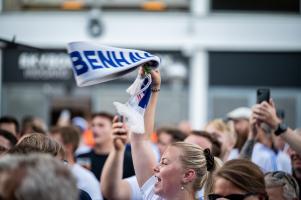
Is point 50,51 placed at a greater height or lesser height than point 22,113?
greater

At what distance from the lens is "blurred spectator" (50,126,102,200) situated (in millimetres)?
6148

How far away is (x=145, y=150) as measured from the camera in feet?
17.7

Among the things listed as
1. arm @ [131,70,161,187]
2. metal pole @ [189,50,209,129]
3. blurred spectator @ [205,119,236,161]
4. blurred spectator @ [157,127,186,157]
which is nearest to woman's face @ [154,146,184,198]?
arm @ [131,70,161,187]

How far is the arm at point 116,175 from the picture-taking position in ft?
18.7

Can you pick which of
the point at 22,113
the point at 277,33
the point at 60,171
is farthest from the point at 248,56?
the point at 60,171

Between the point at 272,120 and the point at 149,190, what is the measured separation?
1.00m

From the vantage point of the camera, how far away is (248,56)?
21797 mm

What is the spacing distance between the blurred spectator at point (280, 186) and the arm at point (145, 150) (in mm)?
756

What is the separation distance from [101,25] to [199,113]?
134 inches

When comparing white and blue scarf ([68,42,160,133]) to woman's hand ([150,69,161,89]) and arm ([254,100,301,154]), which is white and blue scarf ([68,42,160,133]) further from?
arm ([254,100,301,154])

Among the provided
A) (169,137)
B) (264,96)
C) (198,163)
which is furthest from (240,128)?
(198,163)

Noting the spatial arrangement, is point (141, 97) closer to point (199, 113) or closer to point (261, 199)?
point (261, 199)

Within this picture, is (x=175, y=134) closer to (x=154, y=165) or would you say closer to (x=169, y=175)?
(x=154, y=165)

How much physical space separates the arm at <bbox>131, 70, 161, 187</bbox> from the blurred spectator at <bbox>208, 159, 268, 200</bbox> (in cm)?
123
